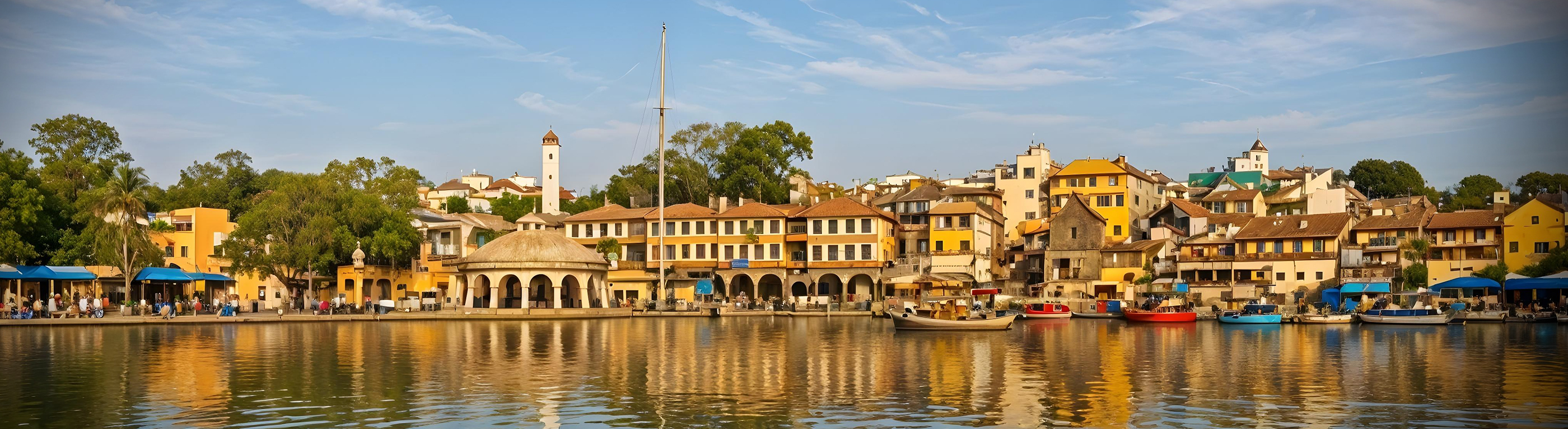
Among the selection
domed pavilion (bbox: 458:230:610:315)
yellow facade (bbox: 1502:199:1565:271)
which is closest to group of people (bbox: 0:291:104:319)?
domed pavilion (bbox: 458:230:610:315)

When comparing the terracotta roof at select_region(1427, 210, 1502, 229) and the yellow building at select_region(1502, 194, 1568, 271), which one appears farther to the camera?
the terracotta roof at select_region(1427, 210, 1502, 229)

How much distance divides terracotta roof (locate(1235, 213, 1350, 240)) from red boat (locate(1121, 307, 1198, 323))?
513 inches

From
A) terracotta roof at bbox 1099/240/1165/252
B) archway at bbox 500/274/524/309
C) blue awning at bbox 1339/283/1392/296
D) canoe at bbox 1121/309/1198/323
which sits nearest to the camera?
canoe at bbox 1121/309/1198/323

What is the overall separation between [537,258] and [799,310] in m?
15.3

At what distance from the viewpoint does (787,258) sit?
82750mm

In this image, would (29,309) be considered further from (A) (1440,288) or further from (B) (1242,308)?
(A) (1440,288)

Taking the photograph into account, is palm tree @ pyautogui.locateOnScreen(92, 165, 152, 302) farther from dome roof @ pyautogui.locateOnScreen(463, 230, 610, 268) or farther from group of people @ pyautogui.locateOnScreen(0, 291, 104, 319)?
dome roof @ pyautogui.locateOnScreen(463, 230, 610, 268)

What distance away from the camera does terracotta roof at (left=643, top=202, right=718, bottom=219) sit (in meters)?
82.8

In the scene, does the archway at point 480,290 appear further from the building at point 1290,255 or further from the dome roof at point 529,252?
the building at point 1290,255

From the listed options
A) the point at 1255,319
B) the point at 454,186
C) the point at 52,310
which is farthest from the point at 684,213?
the point at 454,186

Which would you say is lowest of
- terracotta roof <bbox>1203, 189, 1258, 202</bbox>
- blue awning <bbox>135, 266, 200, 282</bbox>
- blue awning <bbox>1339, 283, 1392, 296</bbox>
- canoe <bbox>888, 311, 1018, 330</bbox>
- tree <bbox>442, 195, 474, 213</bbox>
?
canoe <bbox>888, 311, 1018, 330</bbox>

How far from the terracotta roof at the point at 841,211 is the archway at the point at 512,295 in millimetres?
17805

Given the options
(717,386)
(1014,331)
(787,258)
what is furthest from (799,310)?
(717,386)

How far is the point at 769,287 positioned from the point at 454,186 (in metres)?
88.8
